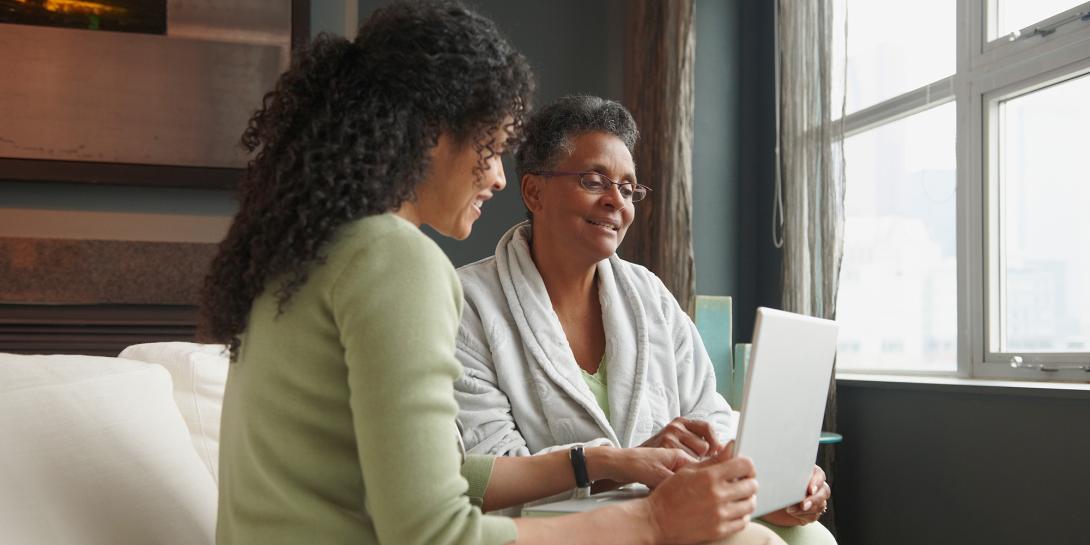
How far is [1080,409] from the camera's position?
2473mm

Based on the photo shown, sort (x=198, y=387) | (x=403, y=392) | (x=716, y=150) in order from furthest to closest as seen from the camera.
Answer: (x=716, y=150) < (x=198, y=387) < (x=403, y=392)

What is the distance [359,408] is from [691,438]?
886 millimetres

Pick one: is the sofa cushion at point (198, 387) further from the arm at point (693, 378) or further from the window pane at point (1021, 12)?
the window pane at point (1021, 12)

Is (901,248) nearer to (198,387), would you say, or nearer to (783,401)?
(783,401)

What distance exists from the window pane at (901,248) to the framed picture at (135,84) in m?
2.23

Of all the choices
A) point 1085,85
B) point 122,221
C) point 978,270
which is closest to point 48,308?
point 122,221

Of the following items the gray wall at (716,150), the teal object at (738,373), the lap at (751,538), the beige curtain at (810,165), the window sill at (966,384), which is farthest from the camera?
the gray wall at (716,150)

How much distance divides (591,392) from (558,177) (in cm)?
47

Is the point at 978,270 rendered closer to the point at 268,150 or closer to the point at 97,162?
the point at 268,150

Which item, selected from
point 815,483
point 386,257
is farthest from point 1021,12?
point 386,257

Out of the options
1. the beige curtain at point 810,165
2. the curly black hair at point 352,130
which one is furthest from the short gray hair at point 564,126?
the beige curtain at point 810,165

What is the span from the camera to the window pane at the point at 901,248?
3.27m

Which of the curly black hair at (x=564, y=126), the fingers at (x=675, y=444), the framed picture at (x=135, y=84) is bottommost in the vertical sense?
the fingers at (x=675, y=444)

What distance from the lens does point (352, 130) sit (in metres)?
1.11
